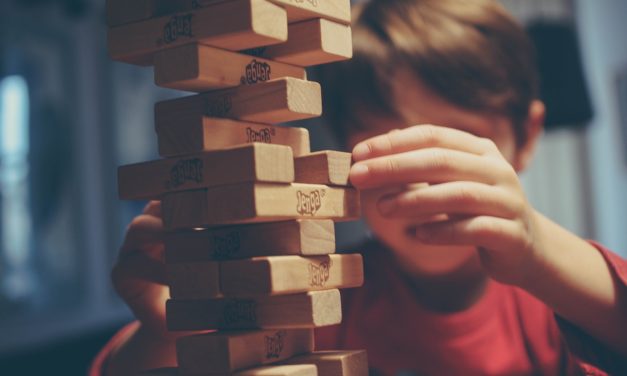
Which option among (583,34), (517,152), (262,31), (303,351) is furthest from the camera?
(583,34)

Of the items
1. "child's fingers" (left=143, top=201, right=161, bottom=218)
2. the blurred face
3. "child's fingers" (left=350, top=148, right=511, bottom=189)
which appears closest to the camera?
"child's fingers" (left=350, top=148, right=511, bottom=189)

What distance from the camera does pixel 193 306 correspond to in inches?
29.1

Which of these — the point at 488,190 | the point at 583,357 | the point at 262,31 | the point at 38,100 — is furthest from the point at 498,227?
the point at 38,100

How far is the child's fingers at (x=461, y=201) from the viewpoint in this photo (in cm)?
79

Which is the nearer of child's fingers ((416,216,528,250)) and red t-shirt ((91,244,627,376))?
child's fingers ((416,216,528,250))

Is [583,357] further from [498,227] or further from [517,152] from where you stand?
[517,152]

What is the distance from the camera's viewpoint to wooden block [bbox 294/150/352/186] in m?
0.74

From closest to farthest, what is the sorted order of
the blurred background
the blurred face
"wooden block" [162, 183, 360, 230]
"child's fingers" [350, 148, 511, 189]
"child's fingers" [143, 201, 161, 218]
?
"wooden block" [162, 183, 360, 230]
"child's fingers" [350, 148, 511, 189]
"child's fingers" [143, 201, 161, 218]
the blurred face
the blurred background

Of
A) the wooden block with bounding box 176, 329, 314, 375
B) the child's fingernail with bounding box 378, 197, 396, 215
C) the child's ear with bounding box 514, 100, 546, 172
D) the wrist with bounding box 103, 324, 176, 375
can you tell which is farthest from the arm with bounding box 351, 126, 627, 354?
the child's ear with bounding box 514, 100, 546, 172

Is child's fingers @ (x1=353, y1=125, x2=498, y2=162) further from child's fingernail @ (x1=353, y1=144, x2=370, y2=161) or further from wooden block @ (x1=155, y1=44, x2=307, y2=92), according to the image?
wooden block @ (x1=155, y1=44, x2=307, y2=92)

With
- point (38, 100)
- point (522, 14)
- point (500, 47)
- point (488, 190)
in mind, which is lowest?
point (488, 190)

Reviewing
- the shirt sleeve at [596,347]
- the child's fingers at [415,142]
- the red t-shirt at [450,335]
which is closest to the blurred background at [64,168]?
the red t-shirt at [450,335]

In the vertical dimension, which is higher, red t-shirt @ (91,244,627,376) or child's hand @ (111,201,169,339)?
child's hand @ (111,201,169,339)

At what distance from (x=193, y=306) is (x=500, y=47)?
0.95 metres
